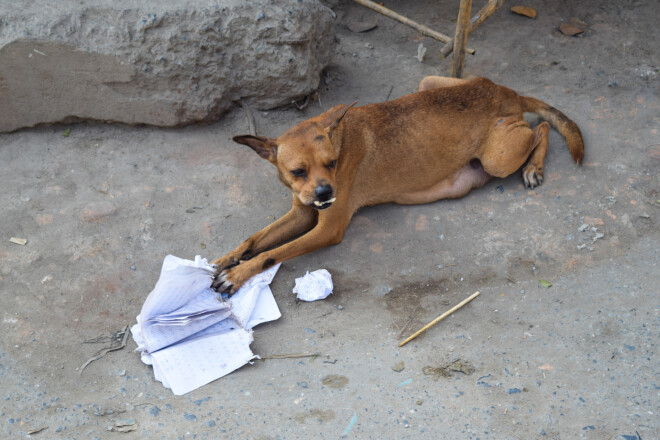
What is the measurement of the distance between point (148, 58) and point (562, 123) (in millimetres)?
3708

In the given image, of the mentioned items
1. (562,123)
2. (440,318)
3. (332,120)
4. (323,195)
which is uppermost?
(332,120)

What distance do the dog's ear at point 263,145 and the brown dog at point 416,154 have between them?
0.21m

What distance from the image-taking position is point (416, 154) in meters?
4.90

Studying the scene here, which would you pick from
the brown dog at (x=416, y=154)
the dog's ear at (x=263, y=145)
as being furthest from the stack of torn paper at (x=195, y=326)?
the dog's ear at (x=263, y=145)

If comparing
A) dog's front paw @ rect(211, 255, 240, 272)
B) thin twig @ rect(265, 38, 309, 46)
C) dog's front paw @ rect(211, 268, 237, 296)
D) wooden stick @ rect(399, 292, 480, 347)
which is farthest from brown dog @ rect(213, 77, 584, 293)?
thin twig @ rect(265, 38, 309, 46)

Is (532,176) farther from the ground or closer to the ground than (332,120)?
closer to the ground

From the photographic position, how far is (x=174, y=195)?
509 cm

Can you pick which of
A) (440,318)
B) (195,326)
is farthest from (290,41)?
(440,318)

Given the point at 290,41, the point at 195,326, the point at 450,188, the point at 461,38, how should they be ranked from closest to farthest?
the point at 195,326, the point at 450,188, the point at 290,41, the point at 461,38

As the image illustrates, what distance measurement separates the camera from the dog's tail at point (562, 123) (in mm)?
4922

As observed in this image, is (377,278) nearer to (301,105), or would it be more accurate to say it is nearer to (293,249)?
(293,249)

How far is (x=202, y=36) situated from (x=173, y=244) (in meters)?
2.01

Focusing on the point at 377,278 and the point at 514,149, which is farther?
the point at 514,149

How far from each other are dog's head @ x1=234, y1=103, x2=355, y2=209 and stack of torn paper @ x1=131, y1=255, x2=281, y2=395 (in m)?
0.77
